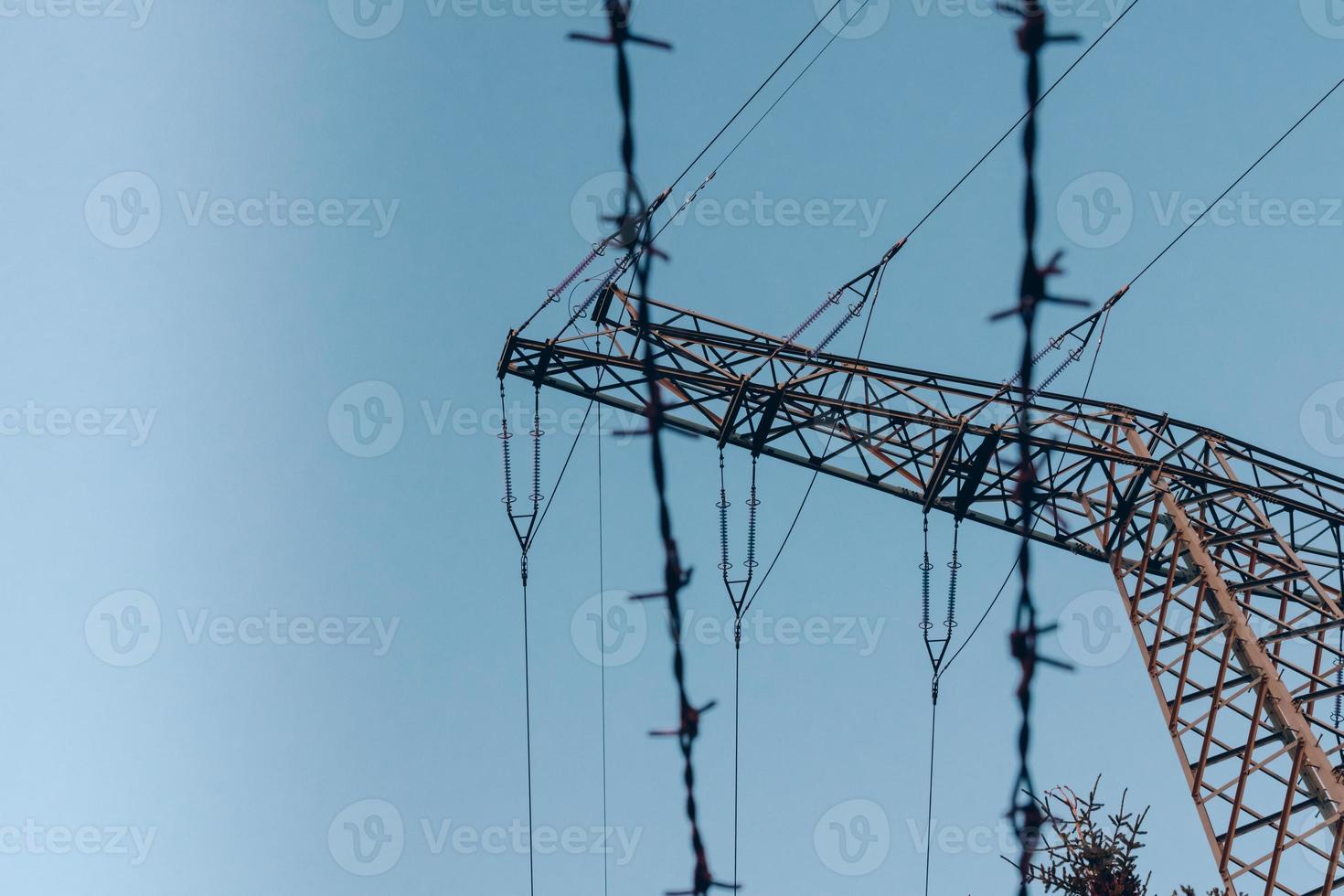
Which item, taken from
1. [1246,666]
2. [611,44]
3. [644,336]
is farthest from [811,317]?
[611,44]

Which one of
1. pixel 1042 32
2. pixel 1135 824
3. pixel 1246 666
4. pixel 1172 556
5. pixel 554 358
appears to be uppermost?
pixel 554 358

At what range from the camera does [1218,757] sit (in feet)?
62.8

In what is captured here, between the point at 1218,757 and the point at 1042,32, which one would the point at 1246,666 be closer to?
the point at 1218,757

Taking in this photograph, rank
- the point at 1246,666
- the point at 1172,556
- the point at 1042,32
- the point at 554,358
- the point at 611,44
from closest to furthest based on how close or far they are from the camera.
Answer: the point at 1042,32, the point at 611,44, the point at 1246,666, the point at 1172,556, the point at 554,358

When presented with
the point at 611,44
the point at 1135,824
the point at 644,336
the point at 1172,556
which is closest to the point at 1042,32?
the point at 611,44

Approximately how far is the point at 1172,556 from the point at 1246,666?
6.25 ft

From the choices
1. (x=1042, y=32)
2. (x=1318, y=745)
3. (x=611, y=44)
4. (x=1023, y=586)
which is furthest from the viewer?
(x=1318, y=745)

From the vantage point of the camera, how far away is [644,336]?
9.05 meters

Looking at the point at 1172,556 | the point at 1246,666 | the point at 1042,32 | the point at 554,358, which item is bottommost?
the point at 1246,666

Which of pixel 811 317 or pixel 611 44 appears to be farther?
pixel 811 317

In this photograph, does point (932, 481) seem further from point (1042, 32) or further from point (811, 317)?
point (1042, 32)

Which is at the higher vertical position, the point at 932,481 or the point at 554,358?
the point at 554,358

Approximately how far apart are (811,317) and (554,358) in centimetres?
382

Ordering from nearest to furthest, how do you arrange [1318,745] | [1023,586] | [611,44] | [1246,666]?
1. [611,44]
2. [1023,586]
3. [1318,745]
4. [1246,666]
